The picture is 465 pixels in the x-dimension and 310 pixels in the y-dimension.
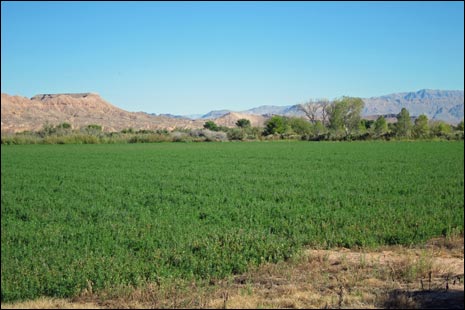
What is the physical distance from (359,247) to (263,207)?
4.95 metres

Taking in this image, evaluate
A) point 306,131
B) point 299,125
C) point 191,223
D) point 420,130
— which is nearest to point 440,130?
point 420,130

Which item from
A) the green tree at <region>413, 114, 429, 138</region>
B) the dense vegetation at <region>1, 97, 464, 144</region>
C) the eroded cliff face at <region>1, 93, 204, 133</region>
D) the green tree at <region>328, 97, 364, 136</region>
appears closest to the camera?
the eroded cliff face at <region>1, 93, 204, 133</region>

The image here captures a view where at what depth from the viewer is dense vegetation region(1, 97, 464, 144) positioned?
5362 centimetres

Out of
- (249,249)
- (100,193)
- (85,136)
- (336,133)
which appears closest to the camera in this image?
(249,249)

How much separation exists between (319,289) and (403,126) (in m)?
88.7

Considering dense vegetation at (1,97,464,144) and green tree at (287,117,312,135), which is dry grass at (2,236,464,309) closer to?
dense vegetation at (1,97,464,144)

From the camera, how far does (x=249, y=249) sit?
9.34 m

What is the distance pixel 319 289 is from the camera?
709 cm

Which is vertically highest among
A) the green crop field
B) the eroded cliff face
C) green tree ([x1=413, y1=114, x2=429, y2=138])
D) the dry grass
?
the eroded cliff face

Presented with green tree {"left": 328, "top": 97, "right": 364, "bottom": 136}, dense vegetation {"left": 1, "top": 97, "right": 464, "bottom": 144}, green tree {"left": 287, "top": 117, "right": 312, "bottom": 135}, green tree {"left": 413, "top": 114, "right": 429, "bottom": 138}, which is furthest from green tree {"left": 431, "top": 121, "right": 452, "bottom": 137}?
green tree {"left": 287, "top": 117, "right": 312, "bottom": 135}

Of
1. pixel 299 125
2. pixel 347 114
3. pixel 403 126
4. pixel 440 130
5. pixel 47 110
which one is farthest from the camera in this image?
pixel 299 125

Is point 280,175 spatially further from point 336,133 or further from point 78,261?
point 336,133

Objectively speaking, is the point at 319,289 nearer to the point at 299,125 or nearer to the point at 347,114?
the point at 347,114

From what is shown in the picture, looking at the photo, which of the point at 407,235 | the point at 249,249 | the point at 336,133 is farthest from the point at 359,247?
the point at 336,133
